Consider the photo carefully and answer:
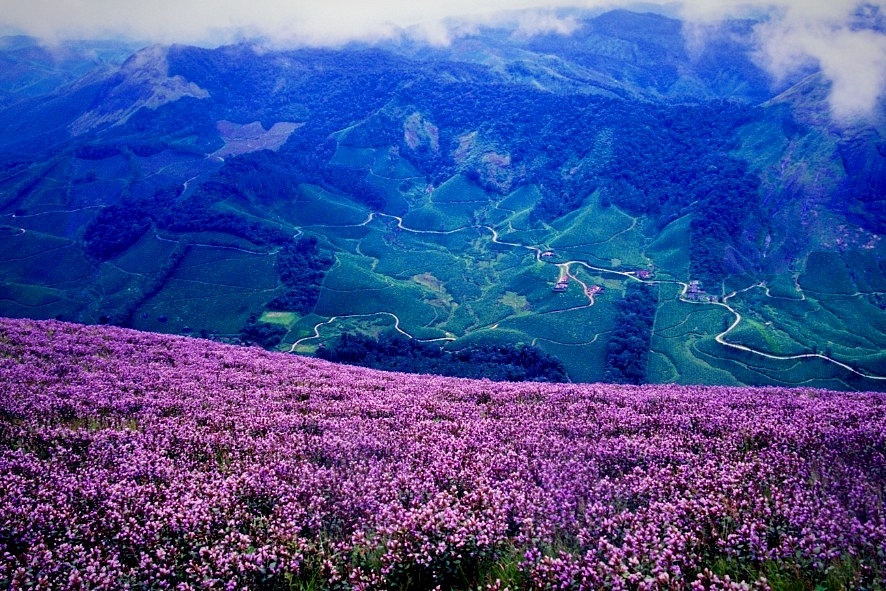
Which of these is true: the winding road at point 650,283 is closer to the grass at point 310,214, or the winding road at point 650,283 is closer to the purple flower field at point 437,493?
the grass at point 310,214

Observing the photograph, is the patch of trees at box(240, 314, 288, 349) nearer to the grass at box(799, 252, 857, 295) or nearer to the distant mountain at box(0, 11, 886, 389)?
the distant mountain at box(0, 11, 886, 389)

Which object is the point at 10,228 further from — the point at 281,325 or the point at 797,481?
the point at 797,481

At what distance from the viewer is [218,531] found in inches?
276

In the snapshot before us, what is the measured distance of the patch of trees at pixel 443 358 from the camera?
92.8 meters

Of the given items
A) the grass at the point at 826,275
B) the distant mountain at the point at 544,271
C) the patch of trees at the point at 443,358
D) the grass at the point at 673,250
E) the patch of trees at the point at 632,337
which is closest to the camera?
the patch of trees at the point at 443,358

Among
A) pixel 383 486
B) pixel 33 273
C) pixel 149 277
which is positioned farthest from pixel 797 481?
pixel 33 273

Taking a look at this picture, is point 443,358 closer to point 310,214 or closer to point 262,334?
point 262,334

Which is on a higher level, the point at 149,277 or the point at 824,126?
the point at 824,126

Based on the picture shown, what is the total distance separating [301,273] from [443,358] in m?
61.6

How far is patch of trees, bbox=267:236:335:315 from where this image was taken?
12850 centimetres

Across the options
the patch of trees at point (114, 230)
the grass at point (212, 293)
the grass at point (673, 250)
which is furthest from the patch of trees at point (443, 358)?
Result: the patch of trees at point (114, 230)

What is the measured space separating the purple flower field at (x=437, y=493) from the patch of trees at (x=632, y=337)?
86.9 m

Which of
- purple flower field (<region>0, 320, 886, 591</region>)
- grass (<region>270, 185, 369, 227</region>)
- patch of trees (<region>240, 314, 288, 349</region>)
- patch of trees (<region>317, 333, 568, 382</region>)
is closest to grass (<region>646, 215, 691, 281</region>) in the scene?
patch of trees (<region>317, 333, 568, 382</region>)

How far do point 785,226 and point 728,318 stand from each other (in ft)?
223
